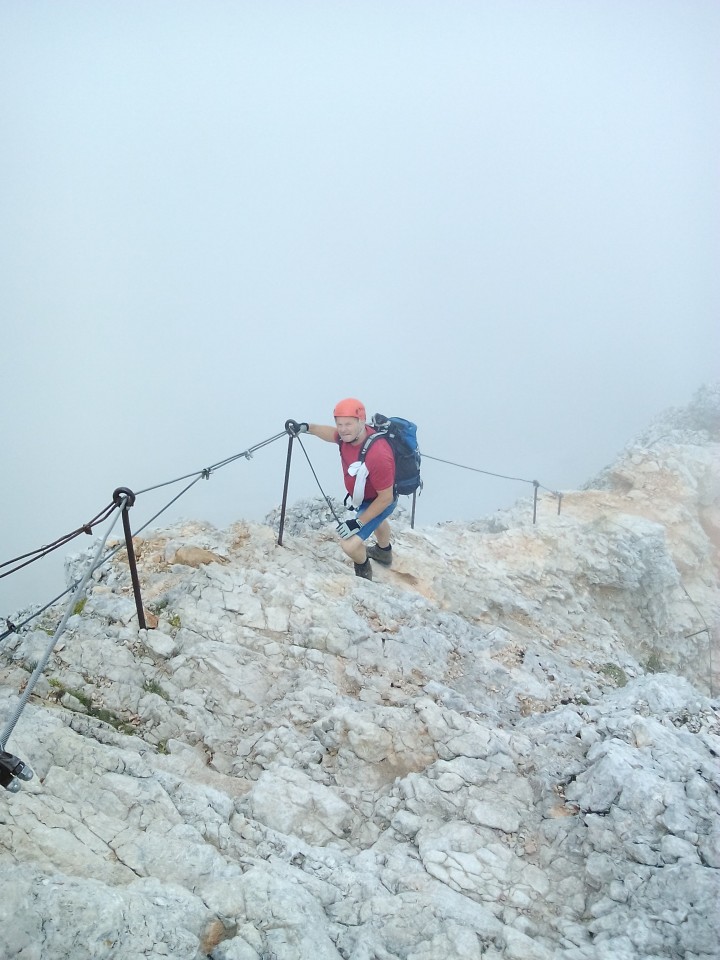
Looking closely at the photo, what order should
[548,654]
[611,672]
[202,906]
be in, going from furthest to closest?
[611,672] < [548,654] < [202,906]

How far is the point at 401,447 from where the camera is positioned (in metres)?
8.49

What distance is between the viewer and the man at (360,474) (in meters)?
7.84

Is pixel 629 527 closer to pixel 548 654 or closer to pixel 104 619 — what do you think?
pixel 548 654

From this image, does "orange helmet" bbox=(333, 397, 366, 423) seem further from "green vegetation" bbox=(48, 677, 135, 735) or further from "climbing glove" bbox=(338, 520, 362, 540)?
"green vegetation" bbox=(48, 677, 135, 735)

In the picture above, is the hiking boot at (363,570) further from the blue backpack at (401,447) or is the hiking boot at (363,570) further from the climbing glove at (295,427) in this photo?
the climbing glove at (295,427)

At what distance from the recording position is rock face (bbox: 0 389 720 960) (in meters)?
3.84

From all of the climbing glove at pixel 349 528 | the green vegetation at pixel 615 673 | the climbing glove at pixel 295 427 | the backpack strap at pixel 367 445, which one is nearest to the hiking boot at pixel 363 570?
the climbing glove at pixel 349 528

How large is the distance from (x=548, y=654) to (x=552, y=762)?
270 cm

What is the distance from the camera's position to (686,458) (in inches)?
551

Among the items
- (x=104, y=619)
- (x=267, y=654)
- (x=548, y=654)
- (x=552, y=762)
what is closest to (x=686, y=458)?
(x=548, y=654)

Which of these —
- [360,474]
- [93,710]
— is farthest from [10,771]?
[360,474]

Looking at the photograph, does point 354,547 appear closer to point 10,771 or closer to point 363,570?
point 363,570

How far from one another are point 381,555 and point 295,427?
8.76 feet

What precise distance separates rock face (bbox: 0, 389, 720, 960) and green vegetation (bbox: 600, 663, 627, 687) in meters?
0.07
